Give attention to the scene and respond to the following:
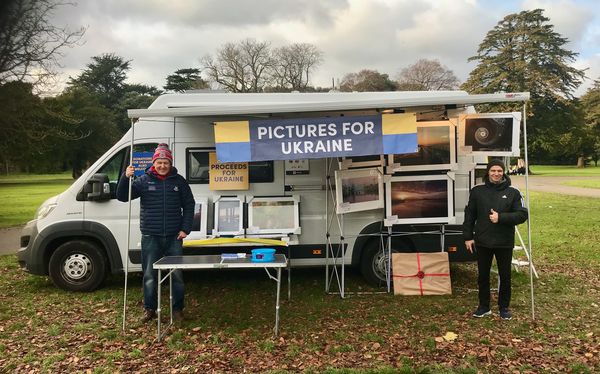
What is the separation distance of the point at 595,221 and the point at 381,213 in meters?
9.54

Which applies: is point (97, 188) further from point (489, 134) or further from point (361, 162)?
point (489, 134)

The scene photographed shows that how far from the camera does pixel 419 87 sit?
4828cm

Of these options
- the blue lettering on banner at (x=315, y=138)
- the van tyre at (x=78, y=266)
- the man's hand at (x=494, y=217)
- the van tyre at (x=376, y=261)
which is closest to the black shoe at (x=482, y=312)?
the man's hand at (x=494, y=217)

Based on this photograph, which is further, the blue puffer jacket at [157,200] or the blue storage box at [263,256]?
the blue puffer jacket at [157,200]

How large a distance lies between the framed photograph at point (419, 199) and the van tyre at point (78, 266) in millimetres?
3927

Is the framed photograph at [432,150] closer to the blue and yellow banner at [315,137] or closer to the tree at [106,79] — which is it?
the blue and yellow banner at [315,137]

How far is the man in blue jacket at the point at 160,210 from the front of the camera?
5.16m

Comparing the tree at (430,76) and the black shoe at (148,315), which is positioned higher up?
the tree at (430,76)

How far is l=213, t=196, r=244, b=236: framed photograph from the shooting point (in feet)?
20.4

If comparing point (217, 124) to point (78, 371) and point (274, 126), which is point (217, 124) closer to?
point (274, 126)

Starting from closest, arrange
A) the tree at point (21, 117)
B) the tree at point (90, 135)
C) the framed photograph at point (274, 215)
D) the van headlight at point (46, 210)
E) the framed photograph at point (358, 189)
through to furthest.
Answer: the framed photograph at point (358, 189), the framed photograph at point (274, 215), the van headlight at point (46, 210), the tree at point (21, 117), the tree at point (90, 135)

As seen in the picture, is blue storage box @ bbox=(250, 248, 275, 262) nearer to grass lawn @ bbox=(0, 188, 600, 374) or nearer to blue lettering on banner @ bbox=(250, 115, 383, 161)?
grass lawn @ bbox=(0, 188, 600, 374)

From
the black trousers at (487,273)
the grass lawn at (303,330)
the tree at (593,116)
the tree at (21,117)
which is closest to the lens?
the grass lawn at (303,330)

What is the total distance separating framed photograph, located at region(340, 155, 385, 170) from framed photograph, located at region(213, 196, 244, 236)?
142 cm
